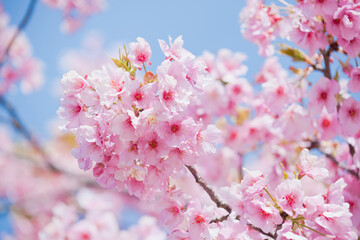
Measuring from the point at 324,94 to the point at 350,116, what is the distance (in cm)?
20

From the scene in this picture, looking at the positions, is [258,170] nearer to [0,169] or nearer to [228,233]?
[228,233]

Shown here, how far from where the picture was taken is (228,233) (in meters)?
1.61

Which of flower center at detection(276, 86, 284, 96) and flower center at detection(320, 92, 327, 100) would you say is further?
flower center at detection(276, 86, 284, 96)

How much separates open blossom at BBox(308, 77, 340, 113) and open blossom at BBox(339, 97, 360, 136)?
0.19 ft

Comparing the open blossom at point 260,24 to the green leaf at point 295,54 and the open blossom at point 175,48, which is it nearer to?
the green leaf at point 295,54

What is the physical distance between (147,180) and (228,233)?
1.58 ft

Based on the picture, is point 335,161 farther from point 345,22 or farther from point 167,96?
point 167,96

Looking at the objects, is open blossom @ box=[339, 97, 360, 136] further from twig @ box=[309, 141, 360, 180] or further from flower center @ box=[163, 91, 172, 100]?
flower center @ box=[163, 91, 172, 100]

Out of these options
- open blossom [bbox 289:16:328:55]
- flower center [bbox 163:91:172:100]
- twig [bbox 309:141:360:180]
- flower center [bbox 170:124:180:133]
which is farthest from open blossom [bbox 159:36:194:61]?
twig [bbox 309:141:360:180]

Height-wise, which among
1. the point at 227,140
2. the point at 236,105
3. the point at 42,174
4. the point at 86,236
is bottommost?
the point at 42,174

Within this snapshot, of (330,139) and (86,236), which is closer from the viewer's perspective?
(330,139)

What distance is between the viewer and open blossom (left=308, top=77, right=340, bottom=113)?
2025 mm

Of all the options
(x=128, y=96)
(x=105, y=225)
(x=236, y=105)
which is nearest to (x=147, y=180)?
(x=128, y=96)

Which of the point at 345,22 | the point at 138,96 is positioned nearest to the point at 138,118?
the point at 138,96
